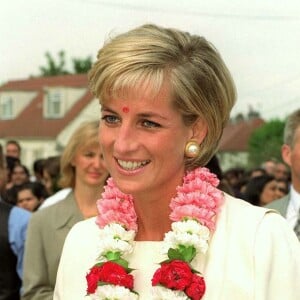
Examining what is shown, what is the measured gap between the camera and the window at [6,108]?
2383 inches

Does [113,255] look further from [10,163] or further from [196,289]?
[10,163]

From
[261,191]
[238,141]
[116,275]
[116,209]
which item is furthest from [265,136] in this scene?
[116,275]

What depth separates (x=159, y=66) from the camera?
125 inches

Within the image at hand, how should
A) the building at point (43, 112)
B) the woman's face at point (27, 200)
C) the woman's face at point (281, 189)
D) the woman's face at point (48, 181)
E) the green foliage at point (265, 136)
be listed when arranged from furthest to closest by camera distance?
the green foliage at point (265, 136)
the building at point (43, 112)
the woman's face at point (48, 181)
the woman's face at point (281, 189)
the woman's face at point (27, 200)

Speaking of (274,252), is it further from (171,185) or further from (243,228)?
(171,185)

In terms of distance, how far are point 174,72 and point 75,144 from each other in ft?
10.4

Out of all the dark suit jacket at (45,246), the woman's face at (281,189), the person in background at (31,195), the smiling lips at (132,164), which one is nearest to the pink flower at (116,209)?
the smiling lips at (132,164)

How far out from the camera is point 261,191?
10477 mm

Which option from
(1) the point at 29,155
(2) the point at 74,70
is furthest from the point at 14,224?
(2) the point at 74,70

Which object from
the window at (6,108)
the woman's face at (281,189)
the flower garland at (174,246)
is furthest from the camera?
the window at (6,108)

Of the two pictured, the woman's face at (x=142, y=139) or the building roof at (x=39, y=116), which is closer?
the woman's face at (x=142, y=139)

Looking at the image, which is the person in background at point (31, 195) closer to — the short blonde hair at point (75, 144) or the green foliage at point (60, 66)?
the short blonde hair at point (75, 144)

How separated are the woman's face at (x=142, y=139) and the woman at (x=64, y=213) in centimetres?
A: 242

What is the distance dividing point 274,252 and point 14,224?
11.3 ft
